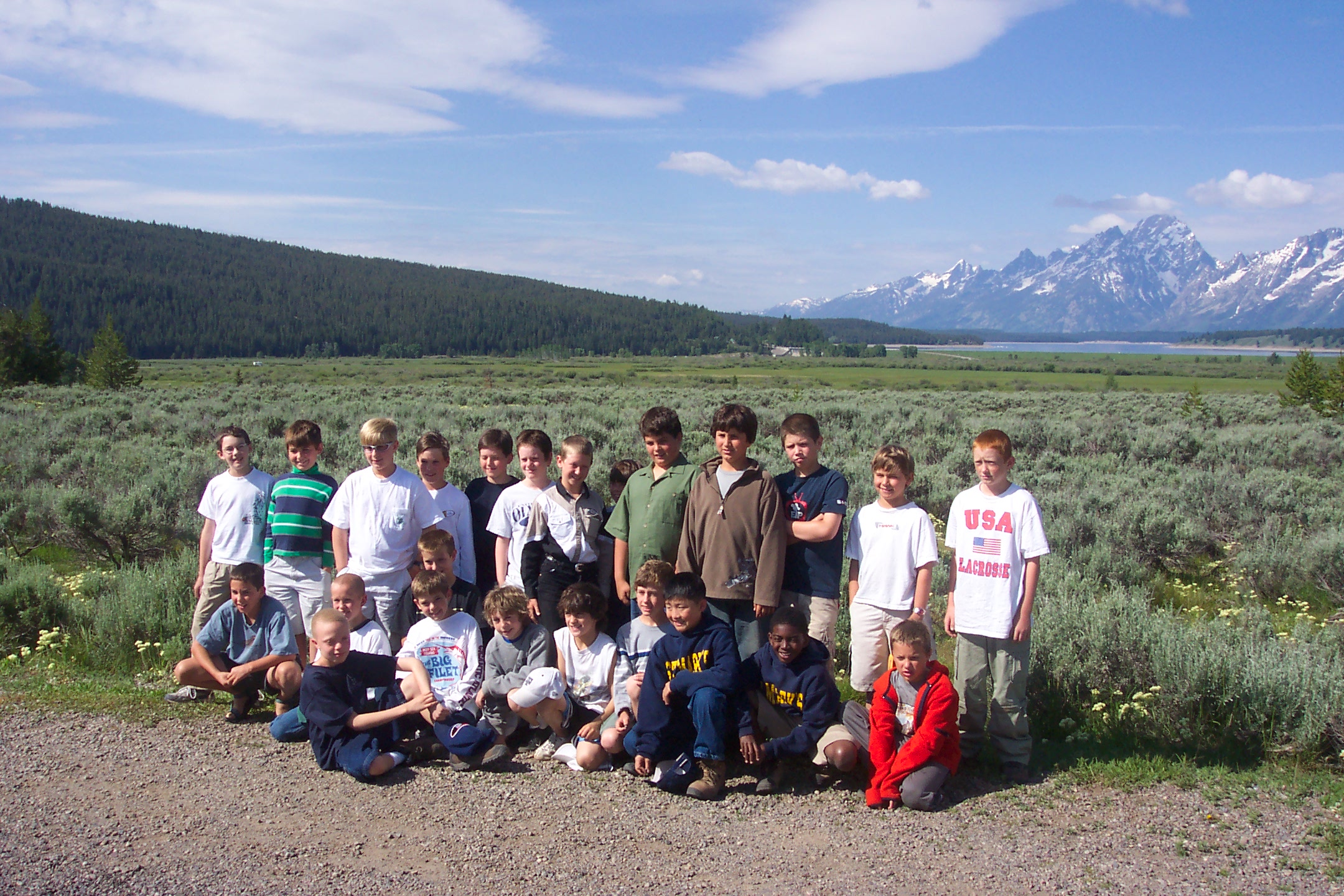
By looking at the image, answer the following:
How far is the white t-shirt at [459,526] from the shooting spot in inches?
182

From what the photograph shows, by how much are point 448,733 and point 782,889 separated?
1676mm

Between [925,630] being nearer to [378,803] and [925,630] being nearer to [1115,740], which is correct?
[1115,740]

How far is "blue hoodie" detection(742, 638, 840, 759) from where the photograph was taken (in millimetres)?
3605

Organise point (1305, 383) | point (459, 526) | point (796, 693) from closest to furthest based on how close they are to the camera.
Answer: point (796, 693) → point (459, 526) → point (1305, 383)

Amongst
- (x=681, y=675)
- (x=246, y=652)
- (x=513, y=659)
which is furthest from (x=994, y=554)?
(x=246, y=652)

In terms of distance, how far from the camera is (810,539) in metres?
3.97

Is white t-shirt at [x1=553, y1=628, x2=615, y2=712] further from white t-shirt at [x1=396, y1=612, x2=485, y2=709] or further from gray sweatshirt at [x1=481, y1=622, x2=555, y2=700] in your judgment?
white t-shirt at [x1=396, y1=612, x2=485, y2=709]

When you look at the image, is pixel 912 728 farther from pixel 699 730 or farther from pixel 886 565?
pixel 699 730

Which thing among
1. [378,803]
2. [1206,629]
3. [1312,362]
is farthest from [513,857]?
[1312,362]

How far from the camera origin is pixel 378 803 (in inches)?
132

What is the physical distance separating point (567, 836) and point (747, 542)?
59.1 inches

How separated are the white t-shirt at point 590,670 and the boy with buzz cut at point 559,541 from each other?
312 mm

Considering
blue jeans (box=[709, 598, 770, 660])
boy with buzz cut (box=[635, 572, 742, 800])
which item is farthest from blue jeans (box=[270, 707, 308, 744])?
blue jeans (box=[709, 598, 770, 660])

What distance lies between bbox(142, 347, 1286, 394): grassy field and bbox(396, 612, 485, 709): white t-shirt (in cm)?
4226
